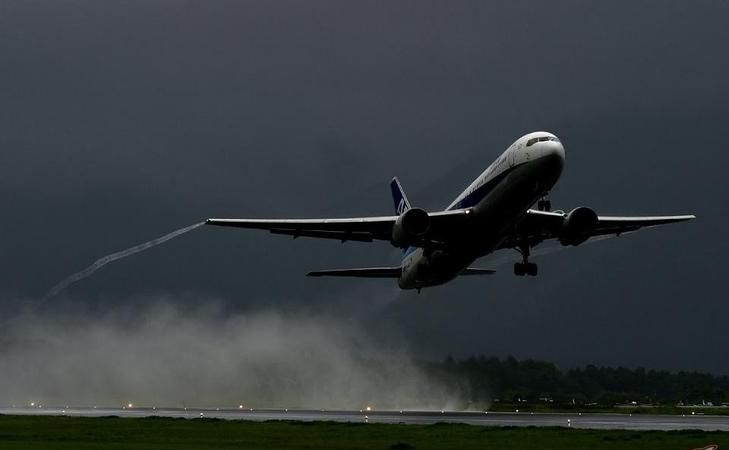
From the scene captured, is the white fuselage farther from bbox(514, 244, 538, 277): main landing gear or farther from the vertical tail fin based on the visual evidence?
the vertical tail fin

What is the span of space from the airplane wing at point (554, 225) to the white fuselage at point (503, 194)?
212 cm

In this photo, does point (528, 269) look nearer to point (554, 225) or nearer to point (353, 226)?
point (554, 225)

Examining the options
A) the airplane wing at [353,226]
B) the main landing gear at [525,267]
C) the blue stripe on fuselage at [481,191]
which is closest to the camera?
the blue stripe on fuselage at [481,191]

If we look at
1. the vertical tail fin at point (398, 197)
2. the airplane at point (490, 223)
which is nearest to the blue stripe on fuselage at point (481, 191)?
the airplane at point (490, 223)

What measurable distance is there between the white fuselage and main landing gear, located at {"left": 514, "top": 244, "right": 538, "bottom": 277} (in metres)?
3.75

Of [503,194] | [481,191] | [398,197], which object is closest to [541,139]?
[503,194]

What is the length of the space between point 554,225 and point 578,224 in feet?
5.45

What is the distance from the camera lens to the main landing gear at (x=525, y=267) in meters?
65.1

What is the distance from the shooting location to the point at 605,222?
6538 centimetres

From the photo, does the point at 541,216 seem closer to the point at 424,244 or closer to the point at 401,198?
the point at 424,244

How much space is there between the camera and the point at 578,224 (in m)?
59.8

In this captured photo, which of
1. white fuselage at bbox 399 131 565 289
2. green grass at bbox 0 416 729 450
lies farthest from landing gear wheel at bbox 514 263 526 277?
green grass at bbox 0 416 729 450

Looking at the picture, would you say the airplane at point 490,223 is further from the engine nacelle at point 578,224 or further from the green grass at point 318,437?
the green grass at point 318,437

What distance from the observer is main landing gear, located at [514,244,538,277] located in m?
65.1
